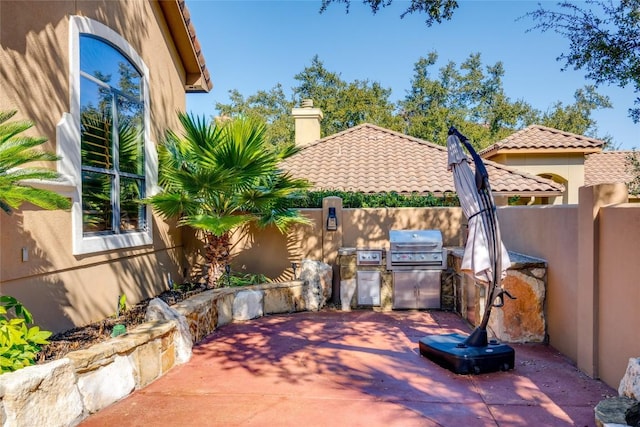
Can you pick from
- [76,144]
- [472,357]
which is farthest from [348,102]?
[472,357]

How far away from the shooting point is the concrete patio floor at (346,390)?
384 cm

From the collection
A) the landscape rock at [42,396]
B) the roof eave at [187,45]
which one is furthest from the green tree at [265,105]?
the landscape rock at [42,396]

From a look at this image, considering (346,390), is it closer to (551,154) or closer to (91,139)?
(91,139)

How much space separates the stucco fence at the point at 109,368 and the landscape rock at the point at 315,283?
4.89 ft

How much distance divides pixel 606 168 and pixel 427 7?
53.1 ft

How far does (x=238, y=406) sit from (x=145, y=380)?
1.17 meters

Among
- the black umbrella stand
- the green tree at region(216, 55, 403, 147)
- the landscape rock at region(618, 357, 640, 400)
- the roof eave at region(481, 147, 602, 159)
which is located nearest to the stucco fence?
the black umbrella stand

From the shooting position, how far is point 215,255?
7.88 meters

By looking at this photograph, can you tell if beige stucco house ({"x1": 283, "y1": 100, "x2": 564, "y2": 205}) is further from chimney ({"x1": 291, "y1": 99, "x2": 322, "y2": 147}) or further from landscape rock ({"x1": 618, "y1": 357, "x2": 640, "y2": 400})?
landscape rock ({"x1": 618, "y1": 357, "x2": 640, "y2": 400})

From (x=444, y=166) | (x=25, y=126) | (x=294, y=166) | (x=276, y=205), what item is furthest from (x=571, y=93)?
(x=25, y=126)

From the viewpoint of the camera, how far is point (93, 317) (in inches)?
231

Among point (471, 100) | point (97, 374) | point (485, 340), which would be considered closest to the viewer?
point (97, 374)

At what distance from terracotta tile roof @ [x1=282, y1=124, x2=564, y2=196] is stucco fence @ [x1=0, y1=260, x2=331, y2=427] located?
542 cm

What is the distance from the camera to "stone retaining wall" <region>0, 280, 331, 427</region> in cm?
317
